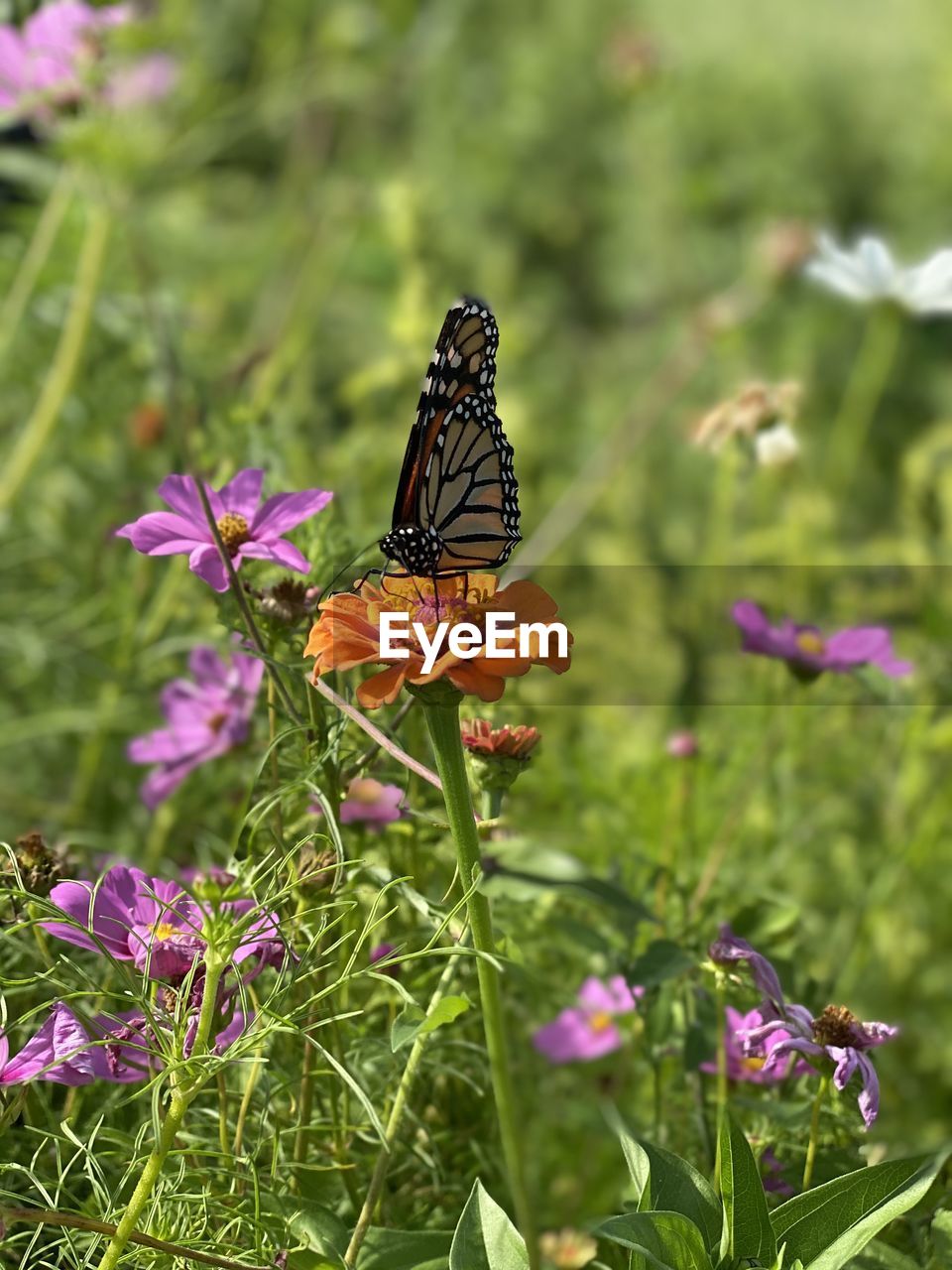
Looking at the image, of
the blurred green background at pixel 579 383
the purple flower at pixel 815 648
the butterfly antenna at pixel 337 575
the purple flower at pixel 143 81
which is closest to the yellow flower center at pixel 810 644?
the purple flower at pixel 815 648

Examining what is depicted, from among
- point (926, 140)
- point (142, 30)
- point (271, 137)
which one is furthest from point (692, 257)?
point (142, 30)

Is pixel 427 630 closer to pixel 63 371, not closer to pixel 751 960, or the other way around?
pixel 751 960

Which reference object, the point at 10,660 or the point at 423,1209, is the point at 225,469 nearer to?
the point at 423,1209

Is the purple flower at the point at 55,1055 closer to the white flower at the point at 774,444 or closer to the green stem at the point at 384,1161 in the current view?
the green stem at the point at 384,1161

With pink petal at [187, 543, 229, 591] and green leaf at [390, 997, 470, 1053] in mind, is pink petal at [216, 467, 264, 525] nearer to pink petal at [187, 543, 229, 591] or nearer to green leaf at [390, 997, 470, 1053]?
pink petal at [187, 543, 229, 591]

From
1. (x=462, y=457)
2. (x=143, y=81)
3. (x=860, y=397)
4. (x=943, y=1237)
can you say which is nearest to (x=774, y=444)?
(x=462, y=457)
